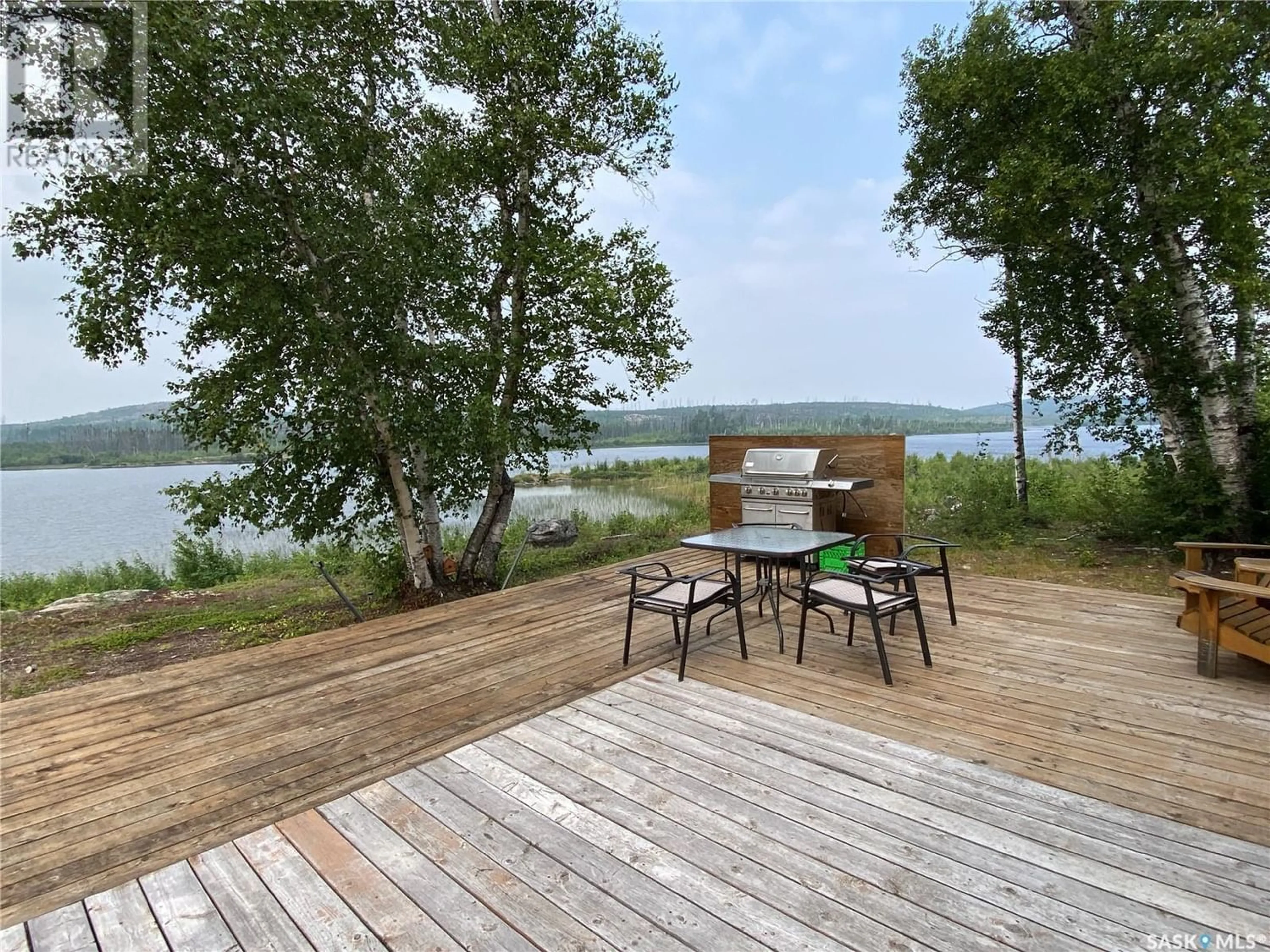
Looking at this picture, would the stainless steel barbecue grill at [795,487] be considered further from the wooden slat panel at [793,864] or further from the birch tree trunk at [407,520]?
the wooden slat panel at [793,864]

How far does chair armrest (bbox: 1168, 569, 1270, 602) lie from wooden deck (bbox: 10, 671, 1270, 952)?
1.52 m

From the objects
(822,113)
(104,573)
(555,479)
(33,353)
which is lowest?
(104,573)

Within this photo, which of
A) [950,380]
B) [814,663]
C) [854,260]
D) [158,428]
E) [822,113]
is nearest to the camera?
[814,663]

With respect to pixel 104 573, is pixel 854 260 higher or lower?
higher

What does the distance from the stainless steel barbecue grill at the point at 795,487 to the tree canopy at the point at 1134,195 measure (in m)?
2.78

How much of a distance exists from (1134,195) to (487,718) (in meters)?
Answer: 6.94

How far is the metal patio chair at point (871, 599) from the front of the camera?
2818mm

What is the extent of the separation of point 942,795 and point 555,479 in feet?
45.5

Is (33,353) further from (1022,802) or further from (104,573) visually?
(1022,802)

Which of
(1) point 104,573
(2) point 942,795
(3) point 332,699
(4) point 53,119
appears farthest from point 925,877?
(1) point 104,573

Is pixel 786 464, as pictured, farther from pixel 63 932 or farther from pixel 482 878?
pixel 63 932

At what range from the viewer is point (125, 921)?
1514 millimetres

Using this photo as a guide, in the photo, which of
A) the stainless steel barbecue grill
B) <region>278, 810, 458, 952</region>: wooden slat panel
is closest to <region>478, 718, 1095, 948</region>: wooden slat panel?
<region>278, 810, 458, 952</region>: wooden slat panel

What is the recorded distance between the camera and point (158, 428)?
4.94 metres
